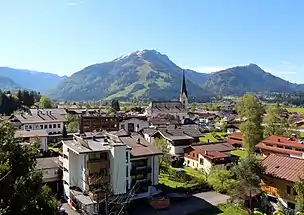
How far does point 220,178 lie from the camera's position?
32.1 metres

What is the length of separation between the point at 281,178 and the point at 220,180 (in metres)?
7.40

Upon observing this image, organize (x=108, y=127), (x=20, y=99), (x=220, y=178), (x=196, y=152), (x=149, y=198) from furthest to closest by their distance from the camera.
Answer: (x=20, y=99) < (x=108, y=127) < (x=196, y=152) < (x=220, y=178) < (x=149, y=198)

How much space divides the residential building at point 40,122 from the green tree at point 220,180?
29.0 metres

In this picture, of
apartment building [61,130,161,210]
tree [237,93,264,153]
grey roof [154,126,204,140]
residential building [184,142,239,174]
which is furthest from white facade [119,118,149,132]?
apartment building [61,130,161,210]

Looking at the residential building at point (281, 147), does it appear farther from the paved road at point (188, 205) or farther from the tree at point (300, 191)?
the tree at point (300, 191)

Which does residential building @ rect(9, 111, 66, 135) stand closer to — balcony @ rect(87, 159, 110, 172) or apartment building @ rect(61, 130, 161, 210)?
apartment building @ rect(61, 130, 161, 210)

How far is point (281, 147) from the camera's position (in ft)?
139

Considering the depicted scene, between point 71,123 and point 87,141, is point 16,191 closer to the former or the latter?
point 87,141

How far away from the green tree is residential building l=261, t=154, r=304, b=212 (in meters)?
4.43

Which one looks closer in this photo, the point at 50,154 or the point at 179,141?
the point at 50,154

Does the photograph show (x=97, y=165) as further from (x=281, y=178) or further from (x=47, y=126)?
(x=47, y=126)

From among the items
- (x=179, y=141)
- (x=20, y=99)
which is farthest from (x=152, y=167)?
(x=20, y=99)

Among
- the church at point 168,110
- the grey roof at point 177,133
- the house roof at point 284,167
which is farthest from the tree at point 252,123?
the church at point 168,110

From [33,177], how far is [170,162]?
2668cm
